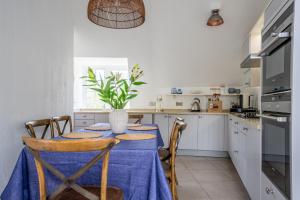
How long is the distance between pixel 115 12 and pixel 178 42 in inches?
84.9

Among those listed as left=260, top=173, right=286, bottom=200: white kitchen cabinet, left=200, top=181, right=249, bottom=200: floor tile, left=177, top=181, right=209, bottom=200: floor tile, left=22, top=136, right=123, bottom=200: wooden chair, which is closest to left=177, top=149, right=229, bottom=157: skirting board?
left=200, top=181, right=249, bottom=200: floor tile

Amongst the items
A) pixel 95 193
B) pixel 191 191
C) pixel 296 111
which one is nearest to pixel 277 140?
pixel 296 111

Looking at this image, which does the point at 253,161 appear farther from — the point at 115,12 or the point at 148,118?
the point at 148,118

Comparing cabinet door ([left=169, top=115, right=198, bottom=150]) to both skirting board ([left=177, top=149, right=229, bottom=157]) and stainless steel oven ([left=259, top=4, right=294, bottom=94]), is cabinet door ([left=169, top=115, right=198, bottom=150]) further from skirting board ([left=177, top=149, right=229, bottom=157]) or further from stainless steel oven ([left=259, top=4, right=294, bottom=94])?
stainless steel oven ([left=259, top=4, right=294, bottom=94])

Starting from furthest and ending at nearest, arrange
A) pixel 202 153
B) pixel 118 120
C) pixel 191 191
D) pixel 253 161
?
pixel 202 153 → pixel 191 191 → pixel 118 120 → pixel 253 161

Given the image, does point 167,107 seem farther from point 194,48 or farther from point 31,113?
point 31,113

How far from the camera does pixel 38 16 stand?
241 cm

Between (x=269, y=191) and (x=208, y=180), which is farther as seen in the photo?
(x=208, y=180)

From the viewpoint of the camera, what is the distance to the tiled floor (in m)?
2.37

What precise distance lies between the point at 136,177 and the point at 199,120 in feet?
9.15

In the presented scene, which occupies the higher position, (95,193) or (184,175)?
(95,193)

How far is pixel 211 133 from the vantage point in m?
3.93

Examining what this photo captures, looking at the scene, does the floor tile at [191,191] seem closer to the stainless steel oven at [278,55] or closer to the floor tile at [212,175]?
the floor tile at [212,175]

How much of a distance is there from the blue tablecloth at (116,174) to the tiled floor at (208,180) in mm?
1123
